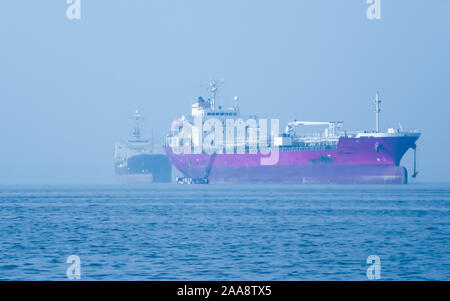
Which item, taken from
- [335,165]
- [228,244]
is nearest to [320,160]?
[335,165]

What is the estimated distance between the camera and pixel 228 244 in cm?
2148

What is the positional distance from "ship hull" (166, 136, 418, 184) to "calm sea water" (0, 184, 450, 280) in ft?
89.2

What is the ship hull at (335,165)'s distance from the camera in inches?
2515

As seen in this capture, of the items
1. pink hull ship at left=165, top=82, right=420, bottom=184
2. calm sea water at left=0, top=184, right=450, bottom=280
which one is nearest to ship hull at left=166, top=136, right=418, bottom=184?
pink hull ship at left=165, top=82, right=420, bottom=184

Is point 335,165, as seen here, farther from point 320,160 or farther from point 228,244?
point 228,244

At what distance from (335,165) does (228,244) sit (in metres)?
45.3

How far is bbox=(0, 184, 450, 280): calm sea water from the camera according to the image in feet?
52.4

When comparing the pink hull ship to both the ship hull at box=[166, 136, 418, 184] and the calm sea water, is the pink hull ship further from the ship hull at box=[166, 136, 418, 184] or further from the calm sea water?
the calm sea water

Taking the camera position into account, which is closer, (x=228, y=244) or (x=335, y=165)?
(x=228, y=244)

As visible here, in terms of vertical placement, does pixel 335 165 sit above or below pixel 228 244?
above

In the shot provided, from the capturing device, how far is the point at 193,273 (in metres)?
15.6

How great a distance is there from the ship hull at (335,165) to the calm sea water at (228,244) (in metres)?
27.2

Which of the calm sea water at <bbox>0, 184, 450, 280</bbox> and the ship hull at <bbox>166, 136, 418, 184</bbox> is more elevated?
the ship hull at <bbox>166, 136, 418, 184</bbox>

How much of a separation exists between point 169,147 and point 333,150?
29342 mm
